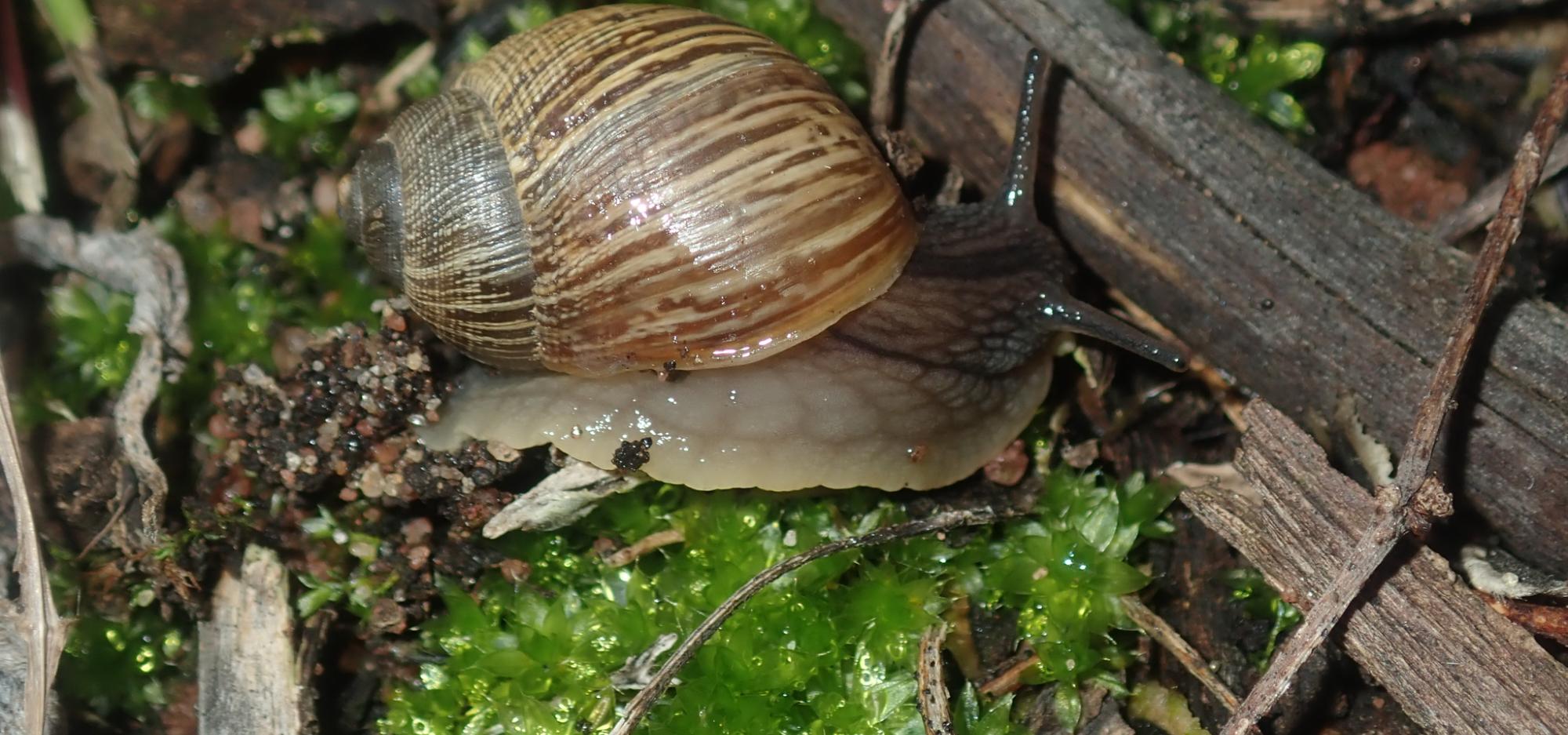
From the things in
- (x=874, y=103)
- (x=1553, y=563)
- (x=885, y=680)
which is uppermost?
(x=874, y=103)

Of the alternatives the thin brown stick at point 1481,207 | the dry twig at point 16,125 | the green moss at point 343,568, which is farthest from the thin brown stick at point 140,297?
the thin brown stick at point 1481,207

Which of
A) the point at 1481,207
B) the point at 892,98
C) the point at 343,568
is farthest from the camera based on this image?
the point at 892,98

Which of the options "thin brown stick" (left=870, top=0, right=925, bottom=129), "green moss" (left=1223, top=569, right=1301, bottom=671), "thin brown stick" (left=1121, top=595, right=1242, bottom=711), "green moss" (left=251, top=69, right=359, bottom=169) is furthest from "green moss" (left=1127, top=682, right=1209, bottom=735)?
"green moss" (left=251, top=69, right=359, bottom=169)

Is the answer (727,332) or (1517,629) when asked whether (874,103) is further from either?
(1517,629)

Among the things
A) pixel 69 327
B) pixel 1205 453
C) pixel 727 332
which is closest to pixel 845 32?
pixel 727 332

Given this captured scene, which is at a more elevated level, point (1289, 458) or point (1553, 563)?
point (1289, 458)

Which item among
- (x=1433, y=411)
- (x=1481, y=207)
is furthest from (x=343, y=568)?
(x=1481, y=207)

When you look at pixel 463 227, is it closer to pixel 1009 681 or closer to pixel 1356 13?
pixel 1009 681
